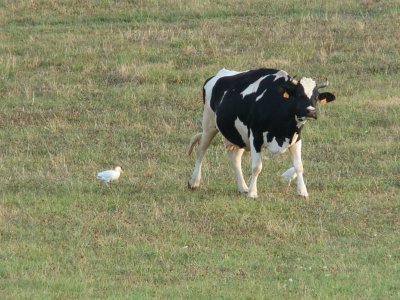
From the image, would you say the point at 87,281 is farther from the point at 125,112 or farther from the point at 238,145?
the point at 125,112

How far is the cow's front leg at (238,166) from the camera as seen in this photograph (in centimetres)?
1540

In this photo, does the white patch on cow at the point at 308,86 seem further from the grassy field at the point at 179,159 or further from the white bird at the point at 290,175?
the grassy field at the point at 179,159

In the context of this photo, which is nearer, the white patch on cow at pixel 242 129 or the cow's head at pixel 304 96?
the cow's head at pixel 304 96

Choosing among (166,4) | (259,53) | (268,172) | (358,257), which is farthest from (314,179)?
(166,4)

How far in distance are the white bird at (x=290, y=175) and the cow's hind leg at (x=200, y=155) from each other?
109cm

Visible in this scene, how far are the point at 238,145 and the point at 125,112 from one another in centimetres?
497

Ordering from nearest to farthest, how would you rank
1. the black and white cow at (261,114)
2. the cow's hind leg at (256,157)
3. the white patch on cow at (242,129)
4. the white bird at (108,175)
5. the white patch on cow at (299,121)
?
the white patch on cow at (299,121)
the black and white cow at (261,114)
the cow's hind leg at (256,157)
the white patch on cow at (242,129)
the white bird at (108,175)

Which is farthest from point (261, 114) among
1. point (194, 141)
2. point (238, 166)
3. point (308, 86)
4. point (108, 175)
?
point (108, 175)

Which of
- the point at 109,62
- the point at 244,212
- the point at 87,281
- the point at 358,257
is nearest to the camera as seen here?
the point at 87,281

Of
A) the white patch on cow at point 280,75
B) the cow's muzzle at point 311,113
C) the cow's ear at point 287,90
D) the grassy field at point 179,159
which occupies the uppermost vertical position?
the white patch on cow at point 280,75

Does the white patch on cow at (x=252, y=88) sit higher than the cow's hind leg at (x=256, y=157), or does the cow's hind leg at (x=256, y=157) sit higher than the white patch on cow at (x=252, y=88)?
the white patch on cow at (x=252, y=88)

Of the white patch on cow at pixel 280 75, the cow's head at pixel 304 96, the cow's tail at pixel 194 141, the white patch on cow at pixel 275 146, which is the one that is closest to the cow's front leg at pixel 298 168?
the white patch on cow at pixel 275 146

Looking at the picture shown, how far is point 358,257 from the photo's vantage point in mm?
12227

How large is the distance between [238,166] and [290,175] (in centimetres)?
68
